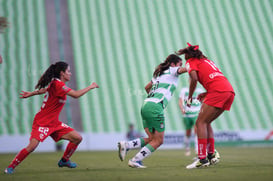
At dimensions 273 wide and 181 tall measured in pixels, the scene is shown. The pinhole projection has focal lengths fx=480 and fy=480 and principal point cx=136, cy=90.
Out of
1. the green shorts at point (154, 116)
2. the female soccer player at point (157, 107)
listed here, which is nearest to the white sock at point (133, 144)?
the female soccer player at point (157, 107)

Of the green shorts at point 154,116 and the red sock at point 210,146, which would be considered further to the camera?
the red sock at point 210,146

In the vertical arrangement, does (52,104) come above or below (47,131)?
→ above

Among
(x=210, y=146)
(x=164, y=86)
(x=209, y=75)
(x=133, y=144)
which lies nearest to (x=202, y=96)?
(x=209, y=75)

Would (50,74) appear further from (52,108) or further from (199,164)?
(199,164)

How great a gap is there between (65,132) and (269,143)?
1174 cm

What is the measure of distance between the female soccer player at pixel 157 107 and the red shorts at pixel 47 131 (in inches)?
38.1

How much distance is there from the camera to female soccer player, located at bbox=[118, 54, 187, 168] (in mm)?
7605

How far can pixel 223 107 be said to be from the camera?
7.58m

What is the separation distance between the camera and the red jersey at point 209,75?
24.6 feet

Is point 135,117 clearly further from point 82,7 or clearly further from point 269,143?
point 82,7

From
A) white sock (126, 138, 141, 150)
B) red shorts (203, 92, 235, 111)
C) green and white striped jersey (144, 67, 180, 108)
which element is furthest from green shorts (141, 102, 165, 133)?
red shorts (203, 92, 235, 111)

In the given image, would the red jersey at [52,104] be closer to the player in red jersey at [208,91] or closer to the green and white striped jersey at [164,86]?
the green and white striped jersey at [164,86]

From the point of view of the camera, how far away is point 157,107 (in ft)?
25.0

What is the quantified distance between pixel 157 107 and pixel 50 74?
176 cm
